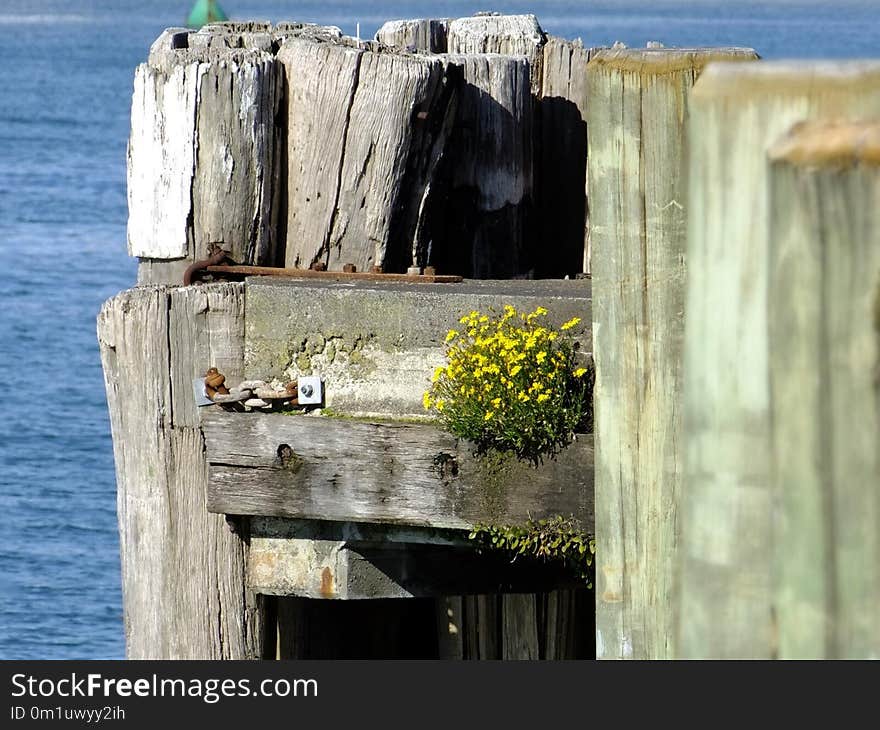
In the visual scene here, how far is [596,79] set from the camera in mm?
2824

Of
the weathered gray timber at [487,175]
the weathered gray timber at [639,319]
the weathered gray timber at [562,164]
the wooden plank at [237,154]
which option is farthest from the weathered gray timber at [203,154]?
the weathered gray timber at [639,319]

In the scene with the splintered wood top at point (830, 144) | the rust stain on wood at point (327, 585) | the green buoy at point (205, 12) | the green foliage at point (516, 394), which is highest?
the green buoy at point (205, 12)

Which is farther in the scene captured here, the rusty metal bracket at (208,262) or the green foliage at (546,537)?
the rusty metal bracket at (208,262)

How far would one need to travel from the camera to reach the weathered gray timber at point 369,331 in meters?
3.67

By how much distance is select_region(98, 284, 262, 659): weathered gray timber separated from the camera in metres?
3.80

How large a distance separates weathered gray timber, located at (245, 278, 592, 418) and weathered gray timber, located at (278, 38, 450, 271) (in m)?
0.34

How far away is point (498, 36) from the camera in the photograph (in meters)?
5.10

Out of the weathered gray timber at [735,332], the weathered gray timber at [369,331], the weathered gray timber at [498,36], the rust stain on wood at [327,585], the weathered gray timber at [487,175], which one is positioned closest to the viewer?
the weathered gray timber at [735,332]

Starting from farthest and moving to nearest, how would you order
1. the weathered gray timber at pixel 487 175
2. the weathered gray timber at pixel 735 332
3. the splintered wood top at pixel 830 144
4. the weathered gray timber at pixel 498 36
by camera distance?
the weathered gray timber at pixel 498 36, the weathered gray timber at pixel 487 175, the weathered gray timber at pixel 735 332, the splintered wood top at pixel 830 144

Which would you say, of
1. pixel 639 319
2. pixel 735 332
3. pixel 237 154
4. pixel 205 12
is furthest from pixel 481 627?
pixel 205 12

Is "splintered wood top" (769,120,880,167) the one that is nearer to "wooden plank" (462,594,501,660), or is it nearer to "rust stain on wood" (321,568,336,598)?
"rust stain on wood" (321,568,336,598)

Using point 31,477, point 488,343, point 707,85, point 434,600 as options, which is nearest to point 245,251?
point 488,343

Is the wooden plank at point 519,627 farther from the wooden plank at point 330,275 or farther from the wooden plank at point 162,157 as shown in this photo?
the wooden plank at point 162,157

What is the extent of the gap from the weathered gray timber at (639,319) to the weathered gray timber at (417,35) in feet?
7.75
